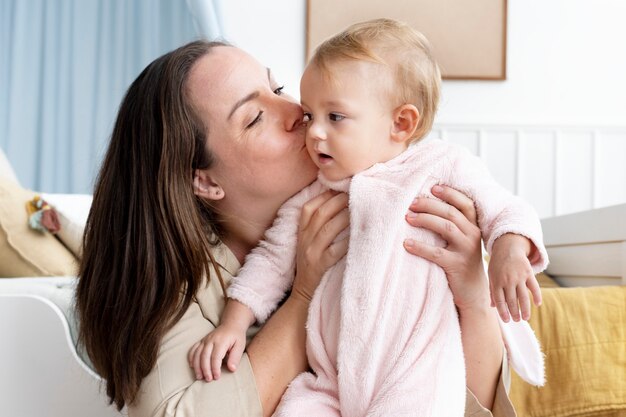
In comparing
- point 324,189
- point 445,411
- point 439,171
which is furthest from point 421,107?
point 445,411

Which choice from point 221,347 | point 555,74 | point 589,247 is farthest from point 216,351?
point 555,74

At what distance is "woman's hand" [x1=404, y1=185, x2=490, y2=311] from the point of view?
1.17m

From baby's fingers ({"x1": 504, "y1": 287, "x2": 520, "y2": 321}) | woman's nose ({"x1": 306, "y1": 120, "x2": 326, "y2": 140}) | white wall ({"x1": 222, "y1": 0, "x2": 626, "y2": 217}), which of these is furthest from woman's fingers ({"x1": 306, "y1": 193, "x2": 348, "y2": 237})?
white wall ({"x1": 222, "y1": 0, "x2": 626, "y2": 217})

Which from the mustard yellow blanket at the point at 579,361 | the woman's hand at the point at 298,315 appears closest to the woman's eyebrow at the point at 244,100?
the woman's hand at the point at 298,315

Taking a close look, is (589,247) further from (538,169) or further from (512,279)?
(512,279)

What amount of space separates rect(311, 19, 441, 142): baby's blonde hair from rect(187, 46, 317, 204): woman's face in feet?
0.49

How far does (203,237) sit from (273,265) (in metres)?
0.13

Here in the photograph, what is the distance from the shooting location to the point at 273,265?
1342 millimetres

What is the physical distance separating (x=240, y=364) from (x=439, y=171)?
1.45 ft

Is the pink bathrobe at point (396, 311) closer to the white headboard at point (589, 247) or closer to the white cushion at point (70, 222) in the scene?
the white headboard at point (589, 247)

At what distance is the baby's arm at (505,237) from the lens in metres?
1.04

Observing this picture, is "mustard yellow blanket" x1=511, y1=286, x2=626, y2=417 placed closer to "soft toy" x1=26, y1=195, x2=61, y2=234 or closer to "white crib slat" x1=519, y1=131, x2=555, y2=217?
"soft toy" x1=26, y1=195, x2=61, y2=234

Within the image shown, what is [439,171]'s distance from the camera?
4.02 ft

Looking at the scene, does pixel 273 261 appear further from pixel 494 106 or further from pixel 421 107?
pixel 494 106
